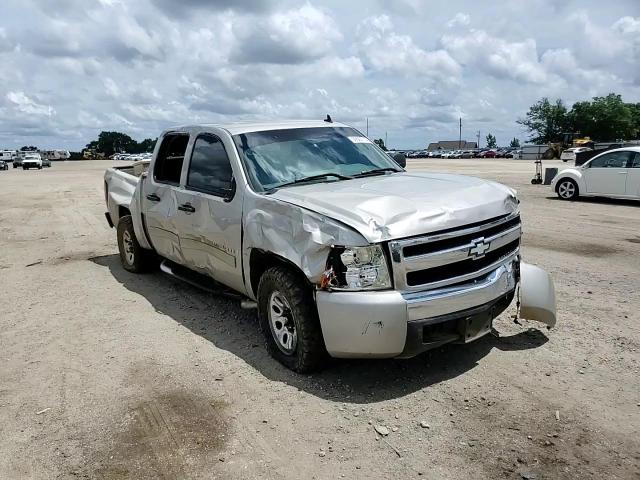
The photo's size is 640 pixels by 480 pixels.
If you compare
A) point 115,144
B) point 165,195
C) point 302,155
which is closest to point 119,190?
point 165,195

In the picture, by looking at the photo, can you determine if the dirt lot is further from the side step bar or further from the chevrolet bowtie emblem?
the chevrolet bowtie emblem

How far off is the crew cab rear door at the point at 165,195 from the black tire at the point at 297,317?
1846 millimetres

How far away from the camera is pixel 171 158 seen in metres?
6.28

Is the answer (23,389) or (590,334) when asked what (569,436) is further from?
(23,389)

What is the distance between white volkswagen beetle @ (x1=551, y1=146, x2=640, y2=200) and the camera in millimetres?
14812

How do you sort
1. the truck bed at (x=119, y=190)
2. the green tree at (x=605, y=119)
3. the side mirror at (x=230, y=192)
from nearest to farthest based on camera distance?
the side mirror at (x=230, y=192) < the truck bed at (x=119, y=190) < the green tree at (x=605, y=119)

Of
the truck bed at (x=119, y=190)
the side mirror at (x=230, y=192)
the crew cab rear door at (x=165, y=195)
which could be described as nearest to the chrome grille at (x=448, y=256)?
the side mirror at (x=230, y=192)

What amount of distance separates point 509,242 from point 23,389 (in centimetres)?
380

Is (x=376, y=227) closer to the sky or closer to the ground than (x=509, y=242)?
closer to the sky

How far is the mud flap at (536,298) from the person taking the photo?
15.2 feet

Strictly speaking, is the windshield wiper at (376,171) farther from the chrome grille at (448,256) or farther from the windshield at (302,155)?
the chrome grille at (448,256)

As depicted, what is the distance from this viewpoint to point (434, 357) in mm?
4484

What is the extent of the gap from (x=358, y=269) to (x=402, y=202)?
595 millimetres

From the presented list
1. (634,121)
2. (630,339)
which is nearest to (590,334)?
(630,339)
